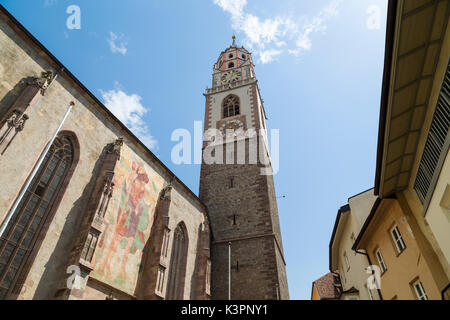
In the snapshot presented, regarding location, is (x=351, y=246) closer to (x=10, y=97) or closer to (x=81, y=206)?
(x=81, y=206)

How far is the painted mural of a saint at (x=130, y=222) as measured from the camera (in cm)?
1265

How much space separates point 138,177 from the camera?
1532cm

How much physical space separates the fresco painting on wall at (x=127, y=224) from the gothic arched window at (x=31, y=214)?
2321 mm

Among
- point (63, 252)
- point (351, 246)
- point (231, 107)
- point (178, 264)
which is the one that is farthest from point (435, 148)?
point (231, 107)

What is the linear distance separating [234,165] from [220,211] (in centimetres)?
444

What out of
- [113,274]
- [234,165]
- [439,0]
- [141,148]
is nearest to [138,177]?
[141,148]

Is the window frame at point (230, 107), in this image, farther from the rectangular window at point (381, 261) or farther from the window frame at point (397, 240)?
the window frame at point (397, 240)

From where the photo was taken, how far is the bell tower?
63.5ft

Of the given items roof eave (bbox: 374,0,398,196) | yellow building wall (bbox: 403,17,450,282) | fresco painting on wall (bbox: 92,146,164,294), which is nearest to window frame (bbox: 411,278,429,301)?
yellow building wall (bbox: 403,17,450,282)

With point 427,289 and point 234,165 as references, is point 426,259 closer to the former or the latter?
point 427,289

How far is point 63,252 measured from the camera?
35.1ft

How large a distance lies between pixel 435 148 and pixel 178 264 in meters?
13.8

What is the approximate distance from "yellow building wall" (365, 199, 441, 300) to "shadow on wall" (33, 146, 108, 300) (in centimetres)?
1125

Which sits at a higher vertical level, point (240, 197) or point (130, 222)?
point (240, 197)
